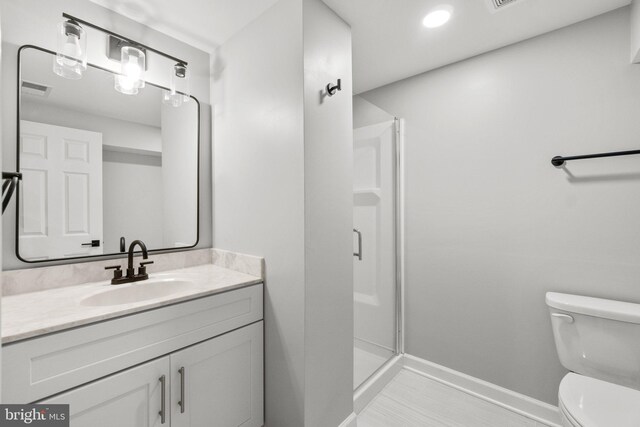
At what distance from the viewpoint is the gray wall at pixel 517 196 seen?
158 centimetres

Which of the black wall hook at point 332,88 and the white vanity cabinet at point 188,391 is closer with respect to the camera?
the white vanity cabinet at point 188,391

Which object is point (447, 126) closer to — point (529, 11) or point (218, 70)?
point (529, 11)

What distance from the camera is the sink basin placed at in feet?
4.68

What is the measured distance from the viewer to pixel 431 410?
186 centimetres

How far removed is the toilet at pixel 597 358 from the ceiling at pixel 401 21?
5.02 ft

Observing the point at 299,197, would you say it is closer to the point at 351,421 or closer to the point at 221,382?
the point at 221,382

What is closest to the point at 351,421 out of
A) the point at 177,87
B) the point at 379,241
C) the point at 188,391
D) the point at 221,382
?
the point at 221,382

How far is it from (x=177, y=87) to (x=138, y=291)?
1.22 m

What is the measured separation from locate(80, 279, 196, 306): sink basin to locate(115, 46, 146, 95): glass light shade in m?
1.06

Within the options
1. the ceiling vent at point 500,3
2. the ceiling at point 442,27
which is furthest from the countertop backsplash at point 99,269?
the ceiling vent at point 500,3

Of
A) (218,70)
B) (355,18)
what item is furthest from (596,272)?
(218,70)

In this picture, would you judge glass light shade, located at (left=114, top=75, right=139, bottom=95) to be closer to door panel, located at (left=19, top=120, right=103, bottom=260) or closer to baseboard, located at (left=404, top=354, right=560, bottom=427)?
door panel, located at (left=19, top=120, right=103, bottom=260)

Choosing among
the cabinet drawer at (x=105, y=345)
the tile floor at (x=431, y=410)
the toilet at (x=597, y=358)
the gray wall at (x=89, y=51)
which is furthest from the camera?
the tile floor at (x=431, y=410)

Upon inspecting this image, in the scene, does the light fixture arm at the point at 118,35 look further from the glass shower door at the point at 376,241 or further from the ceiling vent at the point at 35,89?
the glass shower door at the point at 376,241
